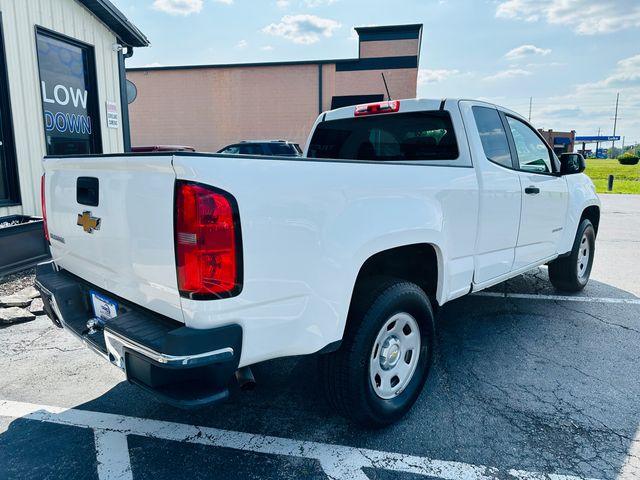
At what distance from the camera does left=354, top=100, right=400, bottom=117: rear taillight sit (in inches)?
147

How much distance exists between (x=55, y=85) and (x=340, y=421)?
22.4ft

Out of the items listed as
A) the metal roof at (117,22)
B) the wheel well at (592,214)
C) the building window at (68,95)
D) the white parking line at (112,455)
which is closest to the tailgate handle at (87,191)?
the white parking line at (112,455)

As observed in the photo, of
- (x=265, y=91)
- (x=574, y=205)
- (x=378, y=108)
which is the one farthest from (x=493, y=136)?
(x=265, y=91)

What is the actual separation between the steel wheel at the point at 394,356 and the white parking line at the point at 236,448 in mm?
385

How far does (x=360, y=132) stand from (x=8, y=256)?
4.33 metres

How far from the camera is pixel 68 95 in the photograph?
24.2ft

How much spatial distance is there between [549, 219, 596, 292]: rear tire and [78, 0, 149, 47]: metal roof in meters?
7.50

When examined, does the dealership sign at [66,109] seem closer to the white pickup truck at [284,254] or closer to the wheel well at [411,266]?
the white pickup truck at [284,254]

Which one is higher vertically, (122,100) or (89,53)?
(89,53)

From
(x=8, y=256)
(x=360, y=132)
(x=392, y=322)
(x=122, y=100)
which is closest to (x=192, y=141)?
(x=122, y=100)

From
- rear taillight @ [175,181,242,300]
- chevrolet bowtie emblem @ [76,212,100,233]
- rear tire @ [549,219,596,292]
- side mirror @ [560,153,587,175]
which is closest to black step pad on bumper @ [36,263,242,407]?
rear taillight @ [175,181,242,300]

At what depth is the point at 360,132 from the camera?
407cm

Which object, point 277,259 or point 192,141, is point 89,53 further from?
point 192,141

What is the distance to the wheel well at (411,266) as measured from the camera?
2.98 metres
